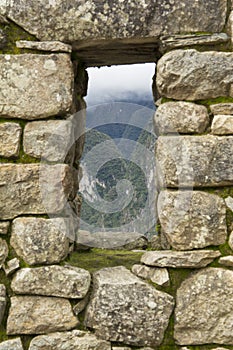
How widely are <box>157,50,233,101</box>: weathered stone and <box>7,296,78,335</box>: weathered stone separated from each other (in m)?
1.54

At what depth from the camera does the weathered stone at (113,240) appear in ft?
10.4

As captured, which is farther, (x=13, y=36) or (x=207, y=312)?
(x=13, y=36)

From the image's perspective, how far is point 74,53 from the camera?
2.81 meters

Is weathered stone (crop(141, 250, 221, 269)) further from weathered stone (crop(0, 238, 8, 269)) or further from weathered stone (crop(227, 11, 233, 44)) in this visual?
weathered stone (crop(227, 11, 233, 44))

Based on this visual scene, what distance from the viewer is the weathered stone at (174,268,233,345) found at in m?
2.42

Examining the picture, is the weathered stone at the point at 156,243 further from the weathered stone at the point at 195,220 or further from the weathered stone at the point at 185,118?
the weathered stone at the point at 185,118

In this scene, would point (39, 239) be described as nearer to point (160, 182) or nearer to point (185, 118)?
point (160, 182)

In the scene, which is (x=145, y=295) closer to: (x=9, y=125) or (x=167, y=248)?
(x=167, y=248)

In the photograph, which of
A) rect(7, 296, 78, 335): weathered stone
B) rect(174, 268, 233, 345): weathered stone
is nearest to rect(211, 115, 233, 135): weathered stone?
rect(174, 268, 233, 345): weathered stone

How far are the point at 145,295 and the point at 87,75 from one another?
1.83 metres

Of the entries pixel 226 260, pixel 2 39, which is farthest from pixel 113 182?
pixel 2 39

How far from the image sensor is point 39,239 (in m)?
2.45

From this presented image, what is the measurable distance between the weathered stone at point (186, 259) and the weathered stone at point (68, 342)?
0.58 metres

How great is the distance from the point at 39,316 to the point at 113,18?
6.27ft
